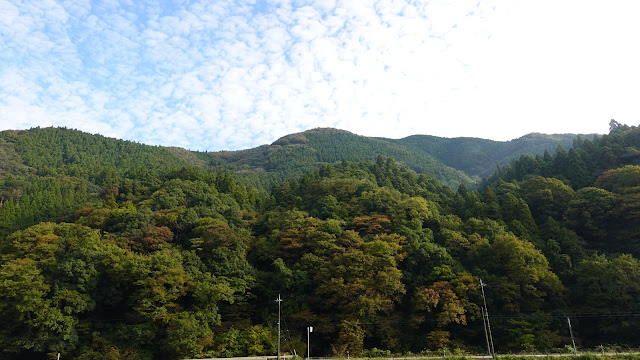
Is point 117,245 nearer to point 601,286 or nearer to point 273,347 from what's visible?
point 273,347

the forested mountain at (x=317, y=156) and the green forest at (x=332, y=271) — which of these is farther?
the forested mountain at (x=317, y=156)

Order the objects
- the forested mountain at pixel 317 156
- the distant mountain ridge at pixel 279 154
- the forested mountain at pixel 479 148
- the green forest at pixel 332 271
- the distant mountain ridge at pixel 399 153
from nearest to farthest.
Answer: the green forest at pixel 332 271 → the distant mountain ridge at pixel 279 154 → the forested mountain at pixel 317 156 → the distant mountain ridge at pixel 399 153 → the forested mountain at pixel 479 148

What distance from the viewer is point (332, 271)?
36.4m

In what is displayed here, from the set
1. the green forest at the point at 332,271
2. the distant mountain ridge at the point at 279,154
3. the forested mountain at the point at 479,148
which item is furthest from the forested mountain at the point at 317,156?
the green forest at the point at 332,271

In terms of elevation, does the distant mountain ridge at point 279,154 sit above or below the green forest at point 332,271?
above

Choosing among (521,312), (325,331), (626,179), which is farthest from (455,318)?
(626,179)

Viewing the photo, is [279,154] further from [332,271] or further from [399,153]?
[332,271]

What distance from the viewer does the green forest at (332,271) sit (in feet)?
104

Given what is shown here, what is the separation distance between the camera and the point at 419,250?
127ft

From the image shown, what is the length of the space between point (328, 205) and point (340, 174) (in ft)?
48.9

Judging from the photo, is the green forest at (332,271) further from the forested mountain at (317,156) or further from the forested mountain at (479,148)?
the forested mountain at (479,148)

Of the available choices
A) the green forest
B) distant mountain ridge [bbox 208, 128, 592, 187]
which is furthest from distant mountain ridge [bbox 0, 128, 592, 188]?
the green forest

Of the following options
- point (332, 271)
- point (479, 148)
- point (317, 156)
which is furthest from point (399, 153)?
point (332, 271)

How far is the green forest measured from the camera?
31.5 m
